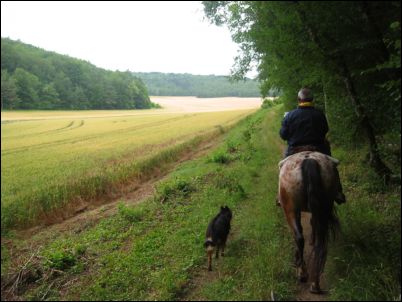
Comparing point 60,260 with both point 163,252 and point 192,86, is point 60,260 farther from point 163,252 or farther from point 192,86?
point 192,86

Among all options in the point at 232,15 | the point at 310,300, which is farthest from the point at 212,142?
the point at 310,300

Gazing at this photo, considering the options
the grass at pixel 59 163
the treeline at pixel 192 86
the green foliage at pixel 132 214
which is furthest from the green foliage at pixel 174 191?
the treeline at pixel 192 86

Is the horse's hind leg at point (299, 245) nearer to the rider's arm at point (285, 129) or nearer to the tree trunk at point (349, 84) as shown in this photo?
the rider's arm at point (285, 129)

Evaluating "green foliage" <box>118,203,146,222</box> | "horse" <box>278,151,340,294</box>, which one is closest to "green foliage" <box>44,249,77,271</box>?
"green foliage" <box>118,203,146,222</box>

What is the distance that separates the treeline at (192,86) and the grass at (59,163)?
114 metres

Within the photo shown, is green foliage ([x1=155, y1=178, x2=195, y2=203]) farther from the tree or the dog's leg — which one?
the tree

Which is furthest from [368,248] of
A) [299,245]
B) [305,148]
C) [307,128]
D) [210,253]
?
[210,253]

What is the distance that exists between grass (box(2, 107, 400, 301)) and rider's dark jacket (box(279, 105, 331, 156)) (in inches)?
70.1

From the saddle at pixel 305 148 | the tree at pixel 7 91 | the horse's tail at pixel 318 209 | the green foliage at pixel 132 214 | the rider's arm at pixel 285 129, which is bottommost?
the green foliage at pixel 132 214

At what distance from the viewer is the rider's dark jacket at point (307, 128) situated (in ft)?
19.6

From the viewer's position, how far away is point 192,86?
512 ft

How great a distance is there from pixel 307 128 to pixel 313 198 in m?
Answer: 1.54

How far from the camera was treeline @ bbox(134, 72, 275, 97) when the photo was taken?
465 feet

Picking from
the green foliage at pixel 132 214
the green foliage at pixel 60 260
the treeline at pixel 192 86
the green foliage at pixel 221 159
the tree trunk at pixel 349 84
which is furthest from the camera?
Answer: the treeline at pixel 192 86
